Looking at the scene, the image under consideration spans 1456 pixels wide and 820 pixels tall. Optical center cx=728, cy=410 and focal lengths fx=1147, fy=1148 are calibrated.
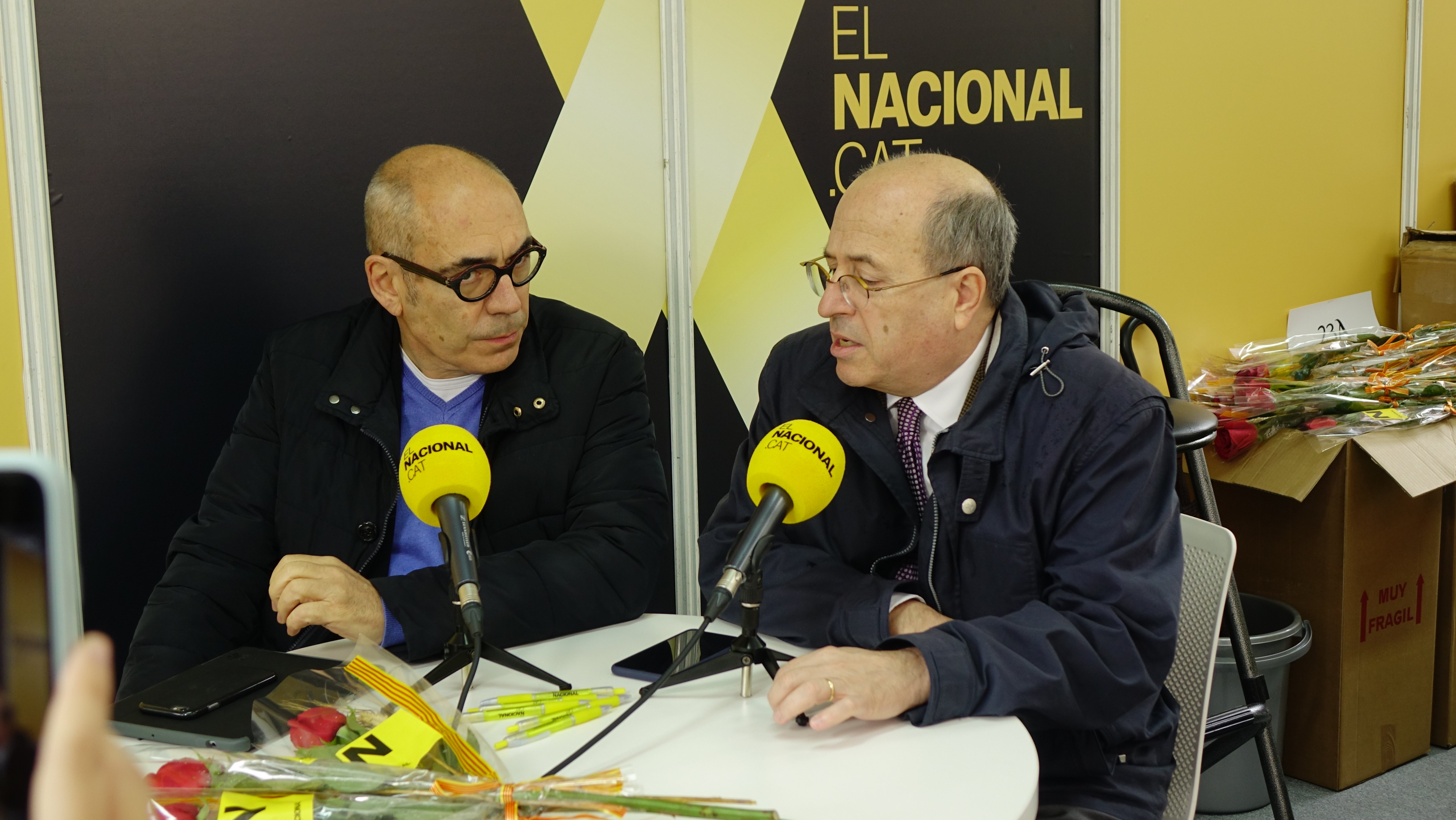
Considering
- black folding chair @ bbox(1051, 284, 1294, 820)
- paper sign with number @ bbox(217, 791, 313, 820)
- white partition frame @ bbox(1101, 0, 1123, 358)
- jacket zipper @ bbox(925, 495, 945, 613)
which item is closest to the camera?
paper sign with number @ bbox(217, 791, 313, 820)

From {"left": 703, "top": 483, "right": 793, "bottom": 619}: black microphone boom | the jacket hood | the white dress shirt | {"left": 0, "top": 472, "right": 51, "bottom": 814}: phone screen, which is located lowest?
{"left": 703, "top": 483, "right": 793, "bottom": 619}: black microphone boom

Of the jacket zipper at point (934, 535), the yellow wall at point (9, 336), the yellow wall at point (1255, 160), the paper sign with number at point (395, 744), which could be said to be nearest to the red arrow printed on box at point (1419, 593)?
the yellow wall at point (1255, 160)

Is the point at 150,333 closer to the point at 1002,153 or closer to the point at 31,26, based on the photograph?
the point at 31,26

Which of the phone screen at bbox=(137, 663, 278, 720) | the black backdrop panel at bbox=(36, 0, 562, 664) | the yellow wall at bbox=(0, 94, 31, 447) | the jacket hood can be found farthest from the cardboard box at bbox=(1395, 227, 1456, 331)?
the yellow wall at bbox=(0, 94, 31, 447)

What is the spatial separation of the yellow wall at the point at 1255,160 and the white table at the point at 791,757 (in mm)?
2401

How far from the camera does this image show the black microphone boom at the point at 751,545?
129 centimetres

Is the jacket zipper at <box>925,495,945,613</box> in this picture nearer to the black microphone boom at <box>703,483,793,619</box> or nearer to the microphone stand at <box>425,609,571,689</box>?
the black microphone boom at <box>703,483,793,619</box>

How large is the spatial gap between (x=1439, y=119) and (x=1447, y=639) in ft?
6.02

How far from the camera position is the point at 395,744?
1065 millimetres

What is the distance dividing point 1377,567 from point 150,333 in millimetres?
2975

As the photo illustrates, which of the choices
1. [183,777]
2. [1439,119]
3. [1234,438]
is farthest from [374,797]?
[1439,119]

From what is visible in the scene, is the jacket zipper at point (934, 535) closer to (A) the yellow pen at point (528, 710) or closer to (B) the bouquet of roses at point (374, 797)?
(A) the yellow pen at point (528, 710)

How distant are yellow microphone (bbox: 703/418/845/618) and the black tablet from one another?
0.53 m

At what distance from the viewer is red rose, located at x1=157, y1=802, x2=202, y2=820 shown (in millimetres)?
979
